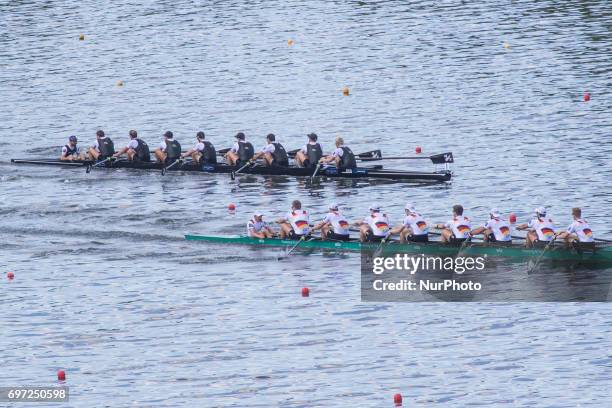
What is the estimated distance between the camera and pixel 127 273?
5166 centimetres

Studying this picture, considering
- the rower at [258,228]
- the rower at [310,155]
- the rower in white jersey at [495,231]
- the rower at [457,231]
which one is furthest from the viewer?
the rower at [310,155]

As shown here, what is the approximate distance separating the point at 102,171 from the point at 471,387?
99.1ft

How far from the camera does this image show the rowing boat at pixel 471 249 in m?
48.4

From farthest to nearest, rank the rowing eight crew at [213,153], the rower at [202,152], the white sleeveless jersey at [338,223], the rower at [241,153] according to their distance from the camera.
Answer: the rower at [202,152] → the rower at [241,153] → the rowing eight crew at [213,153] → the white sleeveless jersey at [338,223]

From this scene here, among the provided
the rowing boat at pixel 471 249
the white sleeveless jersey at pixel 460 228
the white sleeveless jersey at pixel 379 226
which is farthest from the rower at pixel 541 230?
the white sleeveless jersey at pixel 379 226

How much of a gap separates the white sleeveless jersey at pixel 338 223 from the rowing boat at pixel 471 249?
0.43m

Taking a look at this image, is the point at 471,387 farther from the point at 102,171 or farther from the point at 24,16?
the point at 24,16

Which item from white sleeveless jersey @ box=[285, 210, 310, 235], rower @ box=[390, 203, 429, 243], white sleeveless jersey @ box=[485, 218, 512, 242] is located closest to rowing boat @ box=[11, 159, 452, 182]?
white sleeveless jersey @ box=[285, 210, 310, 235]

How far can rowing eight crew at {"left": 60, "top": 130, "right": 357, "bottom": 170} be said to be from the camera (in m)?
62.3

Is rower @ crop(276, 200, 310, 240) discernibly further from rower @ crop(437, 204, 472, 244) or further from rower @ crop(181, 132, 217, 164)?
rower @ crop(181, 132, 217, 164)

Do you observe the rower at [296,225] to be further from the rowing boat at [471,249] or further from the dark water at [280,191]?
the dark water at [280,191]

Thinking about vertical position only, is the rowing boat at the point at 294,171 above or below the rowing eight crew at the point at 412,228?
above

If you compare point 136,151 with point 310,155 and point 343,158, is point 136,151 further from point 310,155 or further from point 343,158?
point 343,158

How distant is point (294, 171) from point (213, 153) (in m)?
4.01
